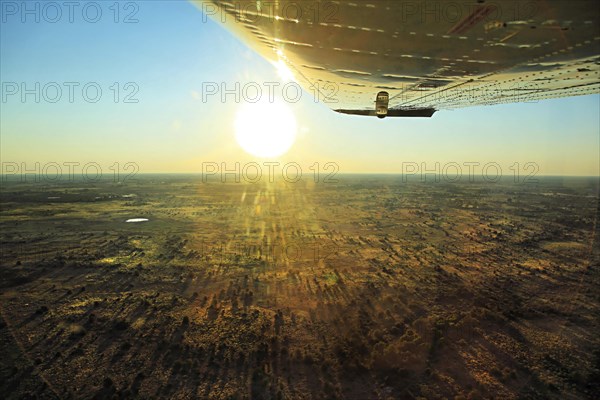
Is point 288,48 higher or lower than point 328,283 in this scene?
higher

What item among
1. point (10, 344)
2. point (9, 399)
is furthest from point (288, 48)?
point (10, 344)

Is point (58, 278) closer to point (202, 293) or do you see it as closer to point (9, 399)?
point (202, 293)

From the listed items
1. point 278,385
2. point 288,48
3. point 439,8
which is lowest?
point 278,385

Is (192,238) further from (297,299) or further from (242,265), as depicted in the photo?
(297,299)

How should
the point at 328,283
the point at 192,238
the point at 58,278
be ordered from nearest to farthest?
the point at 328,283 < the point at 58,278 < the point at 192,238

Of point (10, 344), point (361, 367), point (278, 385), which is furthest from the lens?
point (10, 344)

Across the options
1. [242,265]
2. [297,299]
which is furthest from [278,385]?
[242,265]

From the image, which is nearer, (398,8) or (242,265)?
(398,8)
